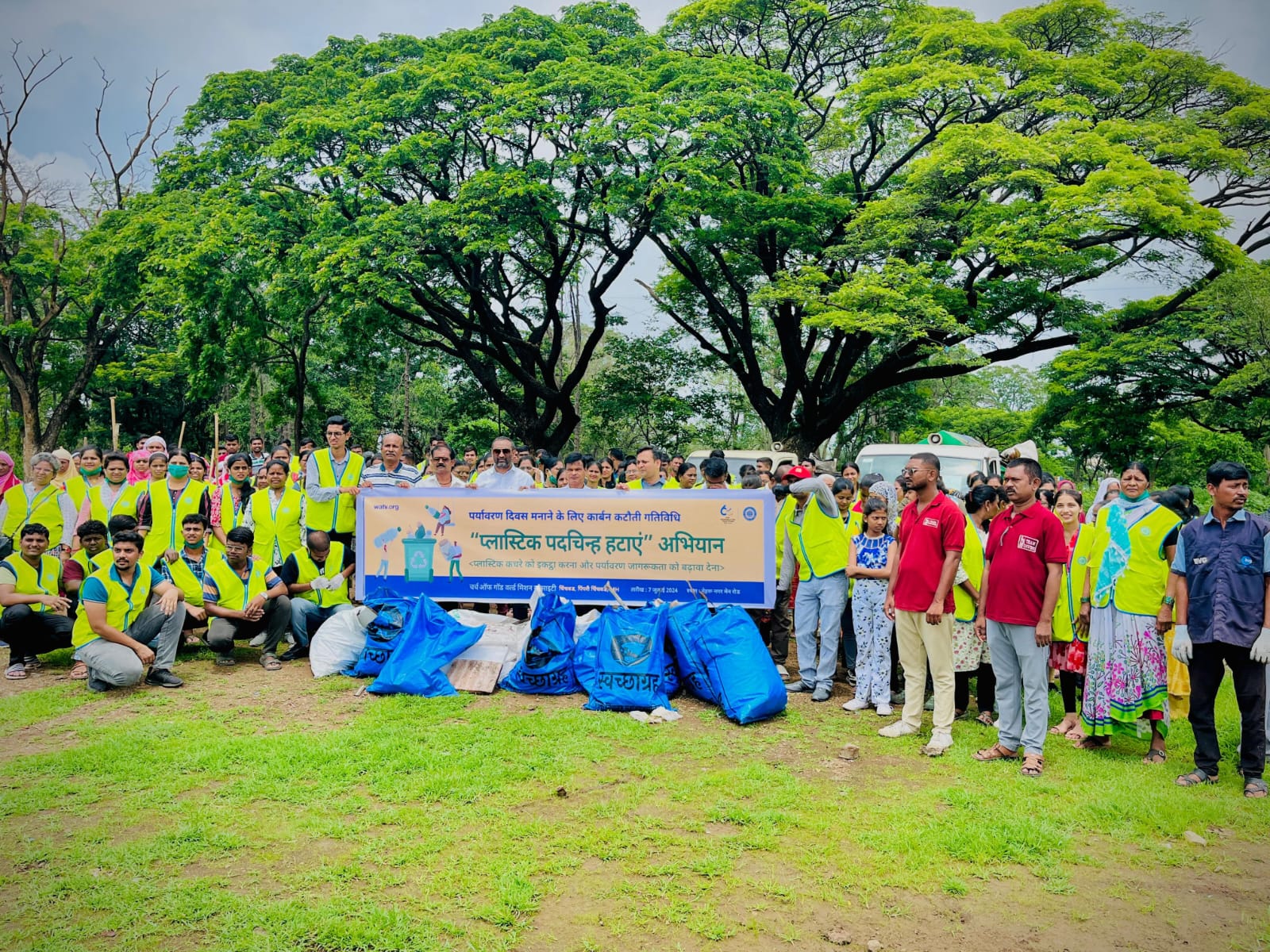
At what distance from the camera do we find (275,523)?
7602 mm

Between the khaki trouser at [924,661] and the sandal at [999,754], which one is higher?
the khaki trouser at [924,661]

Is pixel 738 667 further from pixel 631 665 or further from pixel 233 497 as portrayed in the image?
pixel 233 497

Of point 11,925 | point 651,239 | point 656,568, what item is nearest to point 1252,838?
point 656,568

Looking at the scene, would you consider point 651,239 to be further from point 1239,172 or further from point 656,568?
point 656,568

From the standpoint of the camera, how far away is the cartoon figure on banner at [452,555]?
7086 millimetres

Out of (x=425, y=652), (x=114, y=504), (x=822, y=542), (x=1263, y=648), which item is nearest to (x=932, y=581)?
(x=822, y=542)

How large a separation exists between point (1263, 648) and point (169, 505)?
326 inches

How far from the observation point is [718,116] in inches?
706

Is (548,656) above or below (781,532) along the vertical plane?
below

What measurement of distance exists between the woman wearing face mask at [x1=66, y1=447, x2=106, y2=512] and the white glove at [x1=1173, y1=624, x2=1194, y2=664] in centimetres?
893

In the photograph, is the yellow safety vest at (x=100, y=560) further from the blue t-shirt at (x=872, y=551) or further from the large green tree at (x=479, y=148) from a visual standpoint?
the large green tree at (x=479, y=148)

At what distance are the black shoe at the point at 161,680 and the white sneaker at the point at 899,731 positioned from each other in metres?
5.15

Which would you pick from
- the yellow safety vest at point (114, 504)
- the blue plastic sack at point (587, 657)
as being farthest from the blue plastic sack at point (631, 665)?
the yellow safety vest at point (114, 504)

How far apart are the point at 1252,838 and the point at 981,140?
52.8ft
